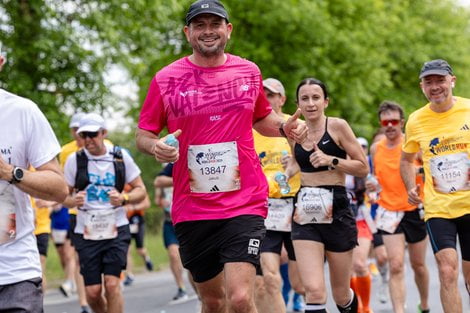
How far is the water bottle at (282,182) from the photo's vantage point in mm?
8781

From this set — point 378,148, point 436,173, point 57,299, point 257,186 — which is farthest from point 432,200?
point 57,299

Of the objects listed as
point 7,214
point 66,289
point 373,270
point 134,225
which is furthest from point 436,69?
point 134,225

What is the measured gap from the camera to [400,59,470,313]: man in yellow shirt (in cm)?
799

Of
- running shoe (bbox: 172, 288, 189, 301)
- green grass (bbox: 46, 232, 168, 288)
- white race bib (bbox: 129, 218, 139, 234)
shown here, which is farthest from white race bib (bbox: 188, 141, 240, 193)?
white race bib (bbox: 129, 218, 139, 234)

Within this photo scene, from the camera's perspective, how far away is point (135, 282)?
1759 cm

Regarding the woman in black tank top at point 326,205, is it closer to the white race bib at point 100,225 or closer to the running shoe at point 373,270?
the white race bib at point 100,225

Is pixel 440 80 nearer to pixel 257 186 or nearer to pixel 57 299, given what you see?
pixel 257 186

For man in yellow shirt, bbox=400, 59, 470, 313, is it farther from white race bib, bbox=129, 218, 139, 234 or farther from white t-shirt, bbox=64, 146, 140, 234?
white race bib, bbox=129, 218, 139, 234

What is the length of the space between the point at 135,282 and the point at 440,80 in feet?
33.9

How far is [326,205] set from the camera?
8156 millimetres

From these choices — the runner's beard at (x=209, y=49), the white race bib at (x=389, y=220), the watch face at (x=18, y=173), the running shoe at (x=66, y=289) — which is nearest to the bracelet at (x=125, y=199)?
the white race bib at (x=389, y=220)

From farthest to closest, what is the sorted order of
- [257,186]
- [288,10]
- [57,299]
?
1. [288,10]
2. [57,299]
3. [257,186]

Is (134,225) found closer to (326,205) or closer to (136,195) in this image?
(136,195)

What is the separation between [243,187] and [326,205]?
190 cm
